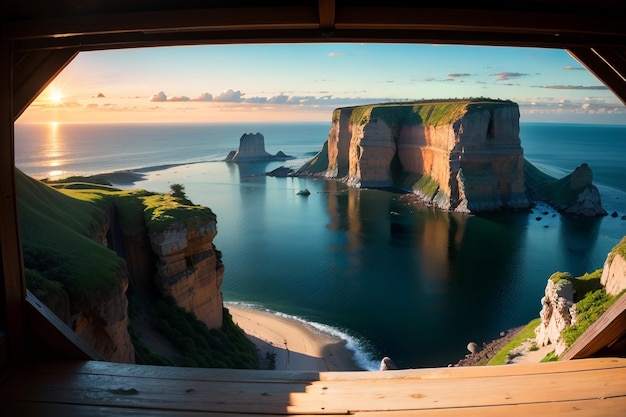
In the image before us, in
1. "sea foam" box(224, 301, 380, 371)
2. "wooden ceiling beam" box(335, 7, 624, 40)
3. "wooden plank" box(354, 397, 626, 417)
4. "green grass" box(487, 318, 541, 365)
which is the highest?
"wooden ceiling beam" box(335, 7, 624, 40)

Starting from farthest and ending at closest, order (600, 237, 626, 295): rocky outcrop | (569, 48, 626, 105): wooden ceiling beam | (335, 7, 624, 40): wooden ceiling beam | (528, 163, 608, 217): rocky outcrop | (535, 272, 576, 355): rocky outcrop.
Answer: (528, 163, 608, 217): rocky outcrop < (535, 272, 576, 355): rocky outcrop < (600, 237, 626, 295): rocky outcrop < (569, 48, 626, 105): wooden ceiling beam < (335, 7, 624, 40): wooden ceiling beam

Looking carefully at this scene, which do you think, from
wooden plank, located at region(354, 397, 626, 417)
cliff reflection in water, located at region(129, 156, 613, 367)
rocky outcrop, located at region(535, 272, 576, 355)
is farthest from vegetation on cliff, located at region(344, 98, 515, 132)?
wooden plank, located at region(354, 397, 626, 417)

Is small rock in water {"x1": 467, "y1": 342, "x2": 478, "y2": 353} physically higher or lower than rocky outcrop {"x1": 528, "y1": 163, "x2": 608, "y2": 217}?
lower

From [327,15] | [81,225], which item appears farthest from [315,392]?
[81,225]

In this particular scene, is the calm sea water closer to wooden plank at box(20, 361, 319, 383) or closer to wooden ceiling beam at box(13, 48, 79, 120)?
wooden plank at box(20, 361, 319, 383)

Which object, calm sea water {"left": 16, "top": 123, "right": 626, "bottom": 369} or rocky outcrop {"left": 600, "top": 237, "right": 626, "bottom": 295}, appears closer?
rocky outcrop {"left": 600, "top": 237, "right": 626, "bottom": 295}

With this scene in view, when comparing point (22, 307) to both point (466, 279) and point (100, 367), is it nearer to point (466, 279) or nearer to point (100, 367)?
point (100, 367)

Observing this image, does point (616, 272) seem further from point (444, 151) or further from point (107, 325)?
point (444, 151)
